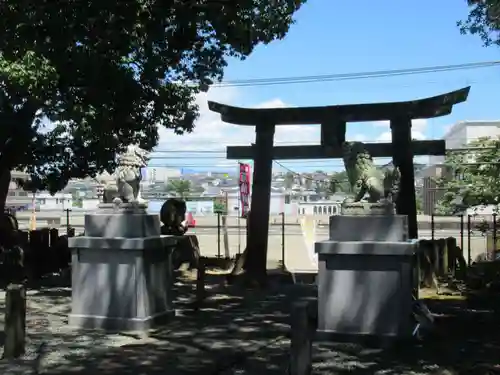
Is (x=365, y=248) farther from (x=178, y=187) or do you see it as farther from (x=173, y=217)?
(x=178, y=187)

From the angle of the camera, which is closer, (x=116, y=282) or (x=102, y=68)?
(x=116, y=282)

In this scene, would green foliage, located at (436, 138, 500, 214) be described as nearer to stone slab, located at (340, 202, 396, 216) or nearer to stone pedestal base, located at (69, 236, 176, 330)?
stone slab, located at (340, 202, 396, 216)

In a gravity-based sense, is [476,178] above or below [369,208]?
above

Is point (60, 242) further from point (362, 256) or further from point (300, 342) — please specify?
point (300, 342)

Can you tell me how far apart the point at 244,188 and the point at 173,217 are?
394 cm

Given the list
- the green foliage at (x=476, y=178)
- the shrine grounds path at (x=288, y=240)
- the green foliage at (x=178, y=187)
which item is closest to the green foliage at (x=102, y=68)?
the shrine grounds path at (x=288, y=240)

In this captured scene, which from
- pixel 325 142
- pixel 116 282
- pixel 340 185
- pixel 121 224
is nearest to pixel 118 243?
pixel 121 224

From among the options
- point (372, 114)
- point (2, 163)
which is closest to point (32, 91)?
point (2, 163)

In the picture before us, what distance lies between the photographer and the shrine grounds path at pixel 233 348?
7.00 m

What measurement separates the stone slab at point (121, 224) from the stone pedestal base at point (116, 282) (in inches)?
6.2

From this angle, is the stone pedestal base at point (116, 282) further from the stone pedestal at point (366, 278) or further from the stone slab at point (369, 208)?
→ the stone slab at point (369, 208)

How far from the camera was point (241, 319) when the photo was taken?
410 inches

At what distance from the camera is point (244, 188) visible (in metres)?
21.1

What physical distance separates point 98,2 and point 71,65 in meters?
2.77
